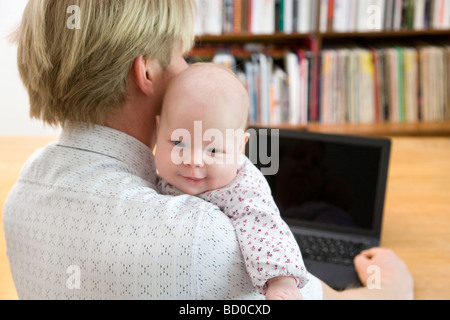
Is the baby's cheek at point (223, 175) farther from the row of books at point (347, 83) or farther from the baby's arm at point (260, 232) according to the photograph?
the row of books at point (347, 83)

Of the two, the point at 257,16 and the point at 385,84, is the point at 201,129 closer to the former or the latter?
the point at 257,16

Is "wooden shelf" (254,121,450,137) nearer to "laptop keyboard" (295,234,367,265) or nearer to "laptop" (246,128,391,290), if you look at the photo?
"laptop" (246,128,391,290)

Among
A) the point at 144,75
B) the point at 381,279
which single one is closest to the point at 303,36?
the point at 381,279

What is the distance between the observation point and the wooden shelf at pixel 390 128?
2.61m

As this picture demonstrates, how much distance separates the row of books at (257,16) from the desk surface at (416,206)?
0.94 m

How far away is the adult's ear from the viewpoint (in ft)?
2.71

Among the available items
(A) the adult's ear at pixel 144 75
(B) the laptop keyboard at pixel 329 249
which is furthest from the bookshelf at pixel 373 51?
(A) the adult's ear at pixel 144 75

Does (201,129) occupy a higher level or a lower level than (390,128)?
higher

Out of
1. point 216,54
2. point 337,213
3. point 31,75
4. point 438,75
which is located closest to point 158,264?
point 31,75

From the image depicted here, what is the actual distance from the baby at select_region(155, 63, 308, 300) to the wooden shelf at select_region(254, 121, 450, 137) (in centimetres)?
177

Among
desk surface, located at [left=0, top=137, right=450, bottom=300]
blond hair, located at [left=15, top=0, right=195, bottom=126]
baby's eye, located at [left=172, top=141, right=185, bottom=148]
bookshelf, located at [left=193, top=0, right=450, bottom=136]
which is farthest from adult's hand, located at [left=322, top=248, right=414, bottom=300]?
bookshelf, located at [left=193, top=0, right=450, bottom=136]

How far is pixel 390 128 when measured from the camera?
8.66ft

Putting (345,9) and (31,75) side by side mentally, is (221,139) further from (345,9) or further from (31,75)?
(345,9)

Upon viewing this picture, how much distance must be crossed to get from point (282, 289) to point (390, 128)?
2.09 metres
